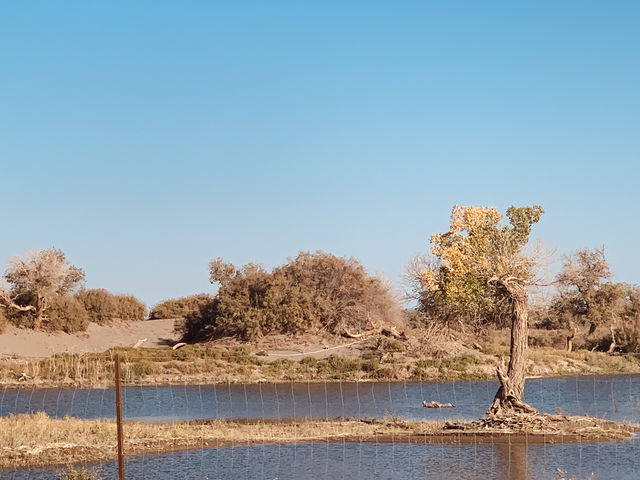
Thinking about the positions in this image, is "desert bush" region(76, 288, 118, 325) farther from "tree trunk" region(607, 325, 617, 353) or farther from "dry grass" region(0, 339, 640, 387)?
"tree trunk" region(607, 325, 617, 353)

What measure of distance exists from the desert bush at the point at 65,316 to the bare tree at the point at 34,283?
463mm

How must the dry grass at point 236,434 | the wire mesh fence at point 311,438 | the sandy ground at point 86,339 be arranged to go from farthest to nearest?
the sandy ground at point 86,339 → the dry grass at point 236,434 → the wire mesh fence at point 311,438

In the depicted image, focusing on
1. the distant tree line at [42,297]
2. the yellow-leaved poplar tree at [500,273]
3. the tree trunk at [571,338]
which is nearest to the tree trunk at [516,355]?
the yellow-leaved poplar tree at [500,273]

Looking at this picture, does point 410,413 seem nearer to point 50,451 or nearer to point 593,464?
point 593,464

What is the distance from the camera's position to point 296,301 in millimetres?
56156

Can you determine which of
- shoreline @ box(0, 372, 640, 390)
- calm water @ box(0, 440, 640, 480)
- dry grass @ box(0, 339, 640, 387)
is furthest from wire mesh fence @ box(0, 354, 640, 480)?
dry grass @ box(0, 339, 640, 387)

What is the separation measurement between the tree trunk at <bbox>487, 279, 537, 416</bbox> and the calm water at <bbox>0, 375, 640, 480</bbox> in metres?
2.16

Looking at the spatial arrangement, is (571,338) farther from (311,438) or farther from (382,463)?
(382,463)

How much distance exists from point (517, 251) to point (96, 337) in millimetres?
43503

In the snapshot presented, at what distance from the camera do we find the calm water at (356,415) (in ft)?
63.2

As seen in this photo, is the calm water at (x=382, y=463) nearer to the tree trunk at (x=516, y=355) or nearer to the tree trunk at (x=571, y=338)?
the tree trunk at (x=516, y=355)

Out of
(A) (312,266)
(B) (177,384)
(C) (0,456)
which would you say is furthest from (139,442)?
(A) (312,266)

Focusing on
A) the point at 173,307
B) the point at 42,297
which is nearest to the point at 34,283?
the point at 42,297

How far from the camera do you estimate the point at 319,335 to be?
5562 cm
